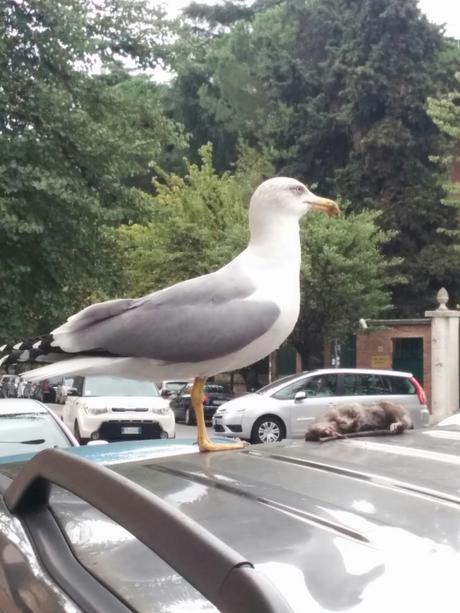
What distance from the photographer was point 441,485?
6.59ft

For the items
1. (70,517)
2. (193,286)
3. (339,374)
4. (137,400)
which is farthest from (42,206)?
(70,517)

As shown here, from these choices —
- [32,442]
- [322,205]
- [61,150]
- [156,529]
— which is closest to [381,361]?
[61,150]

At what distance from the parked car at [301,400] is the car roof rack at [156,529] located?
15737 millimetres

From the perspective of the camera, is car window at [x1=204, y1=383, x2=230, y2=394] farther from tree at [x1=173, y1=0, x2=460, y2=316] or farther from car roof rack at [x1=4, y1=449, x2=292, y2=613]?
car roof rack at [x1=4, y1=449, x2=292, y2=613]

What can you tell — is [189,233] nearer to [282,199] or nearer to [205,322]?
[282,199]

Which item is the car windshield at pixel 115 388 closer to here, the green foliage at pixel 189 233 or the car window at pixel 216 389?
the green foliage at pixel 189 233

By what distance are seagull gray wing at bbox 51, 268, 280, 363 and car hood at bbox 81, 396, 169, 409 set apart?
1354 cm

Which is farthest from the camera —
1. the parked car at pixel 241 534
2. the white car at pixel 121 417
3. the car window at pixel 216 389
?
the car window at pixel 216 389

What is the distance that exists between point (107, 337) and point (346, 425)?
82 cm

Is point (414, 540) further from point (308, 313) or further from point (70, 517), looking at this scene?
point (308, 313)

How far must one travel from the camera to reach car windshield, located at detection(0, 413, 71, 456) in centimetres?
657

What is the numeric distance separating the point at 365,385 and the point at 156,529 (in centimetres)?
1773

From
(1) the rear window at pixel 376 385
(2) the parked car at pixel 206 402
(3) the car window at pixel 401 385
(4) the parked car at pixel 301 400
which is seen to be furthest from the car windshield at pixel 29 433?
(2) the parked car at pixel 206 402

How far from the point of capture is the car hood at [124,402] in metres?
16.4
